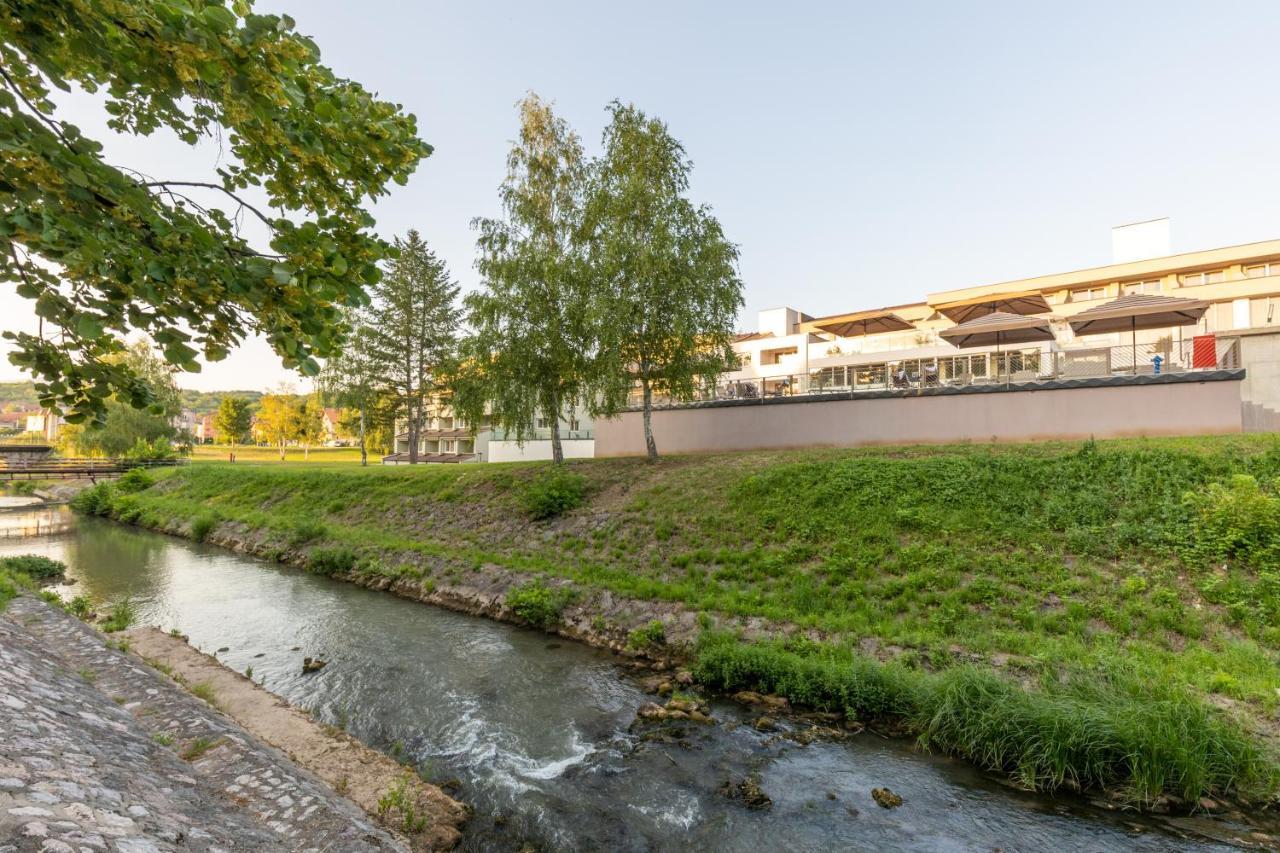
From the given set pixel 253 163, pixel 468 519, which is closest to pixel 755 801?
pixel 253 163

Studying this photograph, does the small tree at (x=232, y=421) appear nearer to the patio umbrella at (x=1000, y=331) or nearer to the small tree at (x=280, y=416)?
the small tree at (x=280, y=416)

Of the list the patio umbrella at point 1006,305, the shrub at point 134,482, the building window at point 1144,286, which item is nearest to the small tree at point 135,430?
the shrub at point 134,482

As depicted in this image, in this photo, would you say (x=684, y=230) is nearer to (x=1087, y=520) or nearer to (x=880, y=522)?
(x=880, y=522)

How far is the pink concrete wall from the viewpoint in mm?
15914

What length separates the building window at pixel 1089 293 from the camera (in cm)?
4097

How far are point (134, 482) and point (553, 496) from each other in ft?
108

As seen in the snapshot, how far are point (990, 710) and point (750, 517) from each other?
7.56 metres

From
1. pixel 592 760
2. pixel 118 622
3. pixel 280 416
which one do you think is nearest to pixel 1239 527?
pixel 592 760

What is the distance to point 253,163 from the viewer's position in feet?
11.6

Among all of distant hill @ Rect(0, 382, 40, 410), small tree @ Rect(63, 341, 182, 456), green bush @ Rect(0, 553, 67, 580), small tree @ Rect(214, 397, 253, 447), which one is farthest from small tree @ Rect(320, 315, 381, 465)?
distant hill @ Rect(0, 382, 40, 410)

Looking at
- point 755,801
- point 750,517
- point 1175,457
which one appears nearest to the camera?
point 755,801

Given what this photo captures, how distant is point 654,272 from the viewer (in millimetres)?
17828

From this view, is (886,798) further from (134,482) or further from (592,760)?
(134,482)

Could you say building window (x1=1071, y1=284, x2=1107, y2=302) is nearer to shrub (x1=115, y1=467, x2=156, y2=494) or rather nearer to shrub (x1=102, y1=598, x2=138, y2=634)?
shrub (x1=102, y1=598, x2=138, y2=634)
